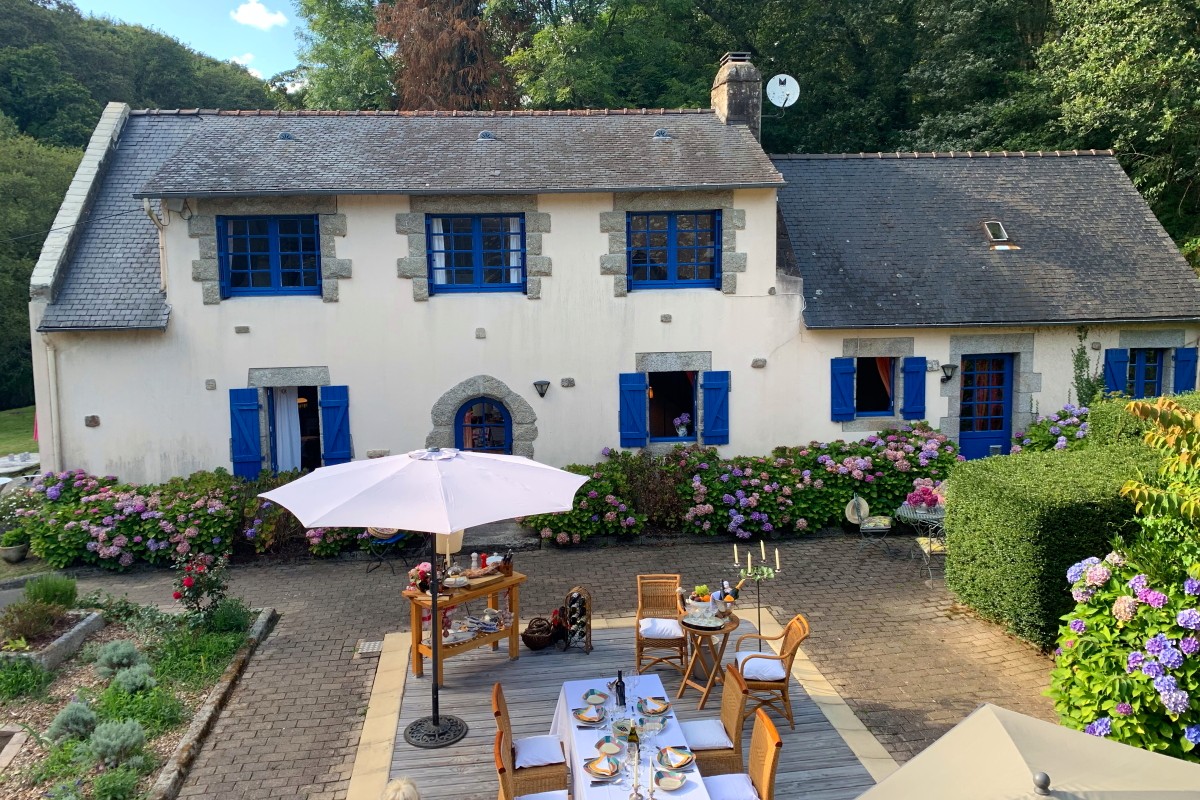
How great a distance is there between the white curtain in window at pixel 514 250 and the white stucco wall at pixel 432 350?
34cm

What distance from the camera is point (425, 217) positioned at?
1125 centimetres

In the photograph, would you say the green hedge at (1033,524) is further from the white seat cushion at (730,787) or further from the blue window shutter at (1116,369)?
the blue window shutter at (1116,369)

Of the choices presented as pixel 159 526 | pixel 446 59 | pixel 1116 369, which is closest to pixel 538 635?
pixel 159 526

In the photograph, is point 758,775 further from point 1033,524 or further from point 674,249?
point 674,249

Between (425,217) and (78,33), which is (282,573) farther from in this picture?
(78,33)

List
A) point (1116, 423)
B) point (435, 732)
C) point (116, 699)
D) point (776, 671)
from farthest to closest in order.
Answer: point (1116, 423) < point (116, 699) < point (776, 671) < point (435, 732)

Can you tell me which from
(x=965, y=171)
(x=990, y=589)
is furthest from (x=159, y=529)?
(x=965, y=171)

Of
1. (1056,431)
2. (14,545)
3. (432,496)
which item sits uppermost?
(432,496)

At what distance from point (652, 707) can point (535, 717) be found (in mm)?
1459

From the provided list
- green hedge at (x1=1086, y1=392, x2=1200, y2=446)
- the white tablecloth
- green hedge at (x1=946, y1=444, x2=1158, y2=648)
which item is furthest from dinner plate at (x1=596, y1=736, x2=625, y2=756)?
green hedge at (x1=1086, y1=392, x2=1200, y2=446)

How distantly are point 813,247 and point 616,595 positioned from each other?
6616mm

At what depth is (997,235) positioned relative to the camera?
1312 centimetres

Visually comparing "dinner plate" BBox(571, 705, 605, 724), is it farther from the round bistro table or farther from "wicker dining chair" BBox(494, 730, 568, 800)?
the round bistro table

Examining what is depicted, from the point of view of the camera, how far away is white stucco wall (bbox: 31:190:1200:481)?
1101 cm
